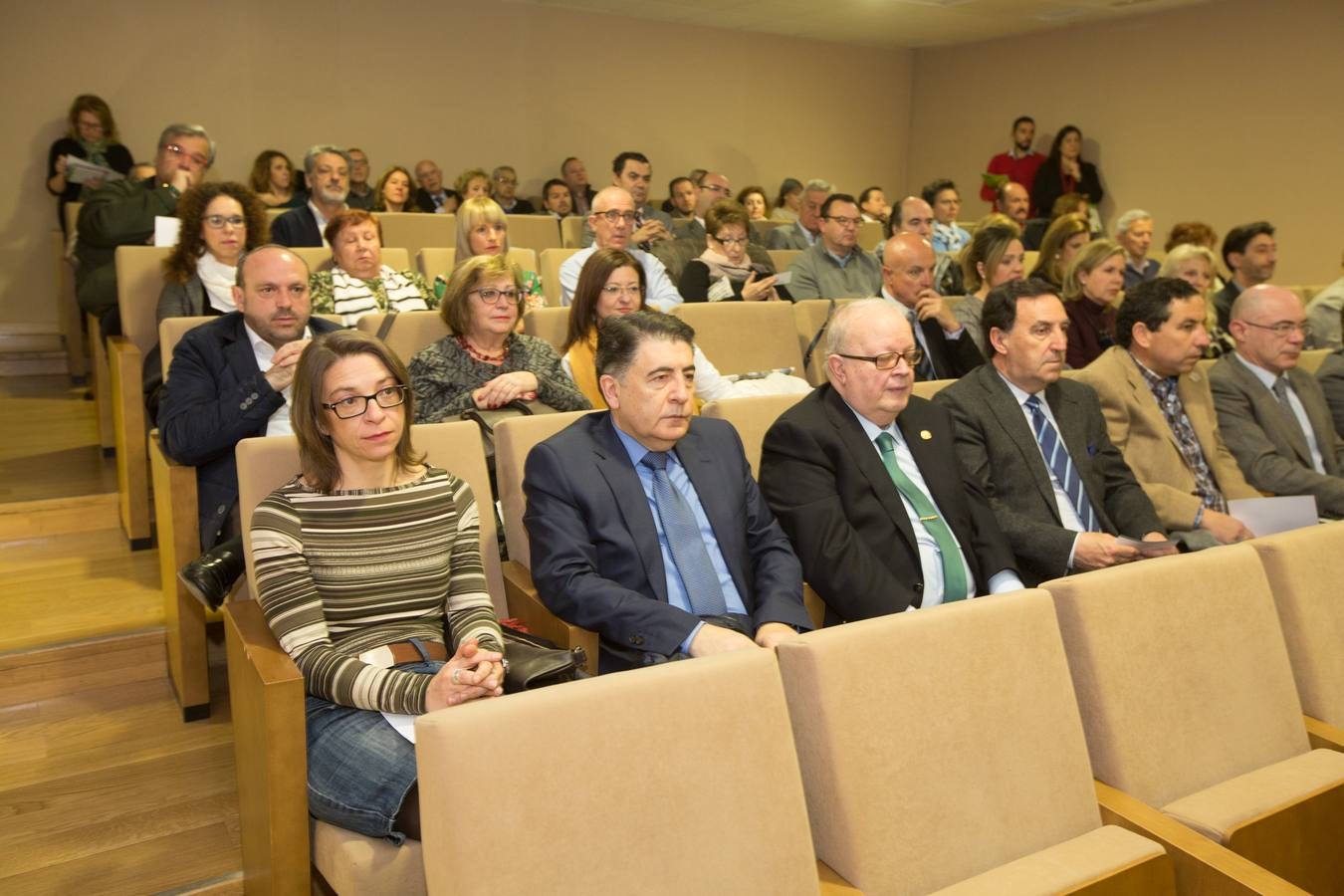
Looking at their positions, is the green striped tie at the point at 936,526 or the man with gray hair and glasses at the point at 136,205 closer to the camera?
the green striped tie at the point at 936,526

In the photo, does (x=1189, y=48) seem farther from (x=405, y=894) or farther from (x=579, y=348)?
(x=405, y=894)

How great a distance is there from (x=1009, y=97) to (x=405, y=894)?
9.89 m

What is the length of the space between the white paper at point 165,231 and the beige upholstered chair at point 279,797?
87.3 inches

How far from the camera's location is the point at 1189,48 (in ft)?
27.9

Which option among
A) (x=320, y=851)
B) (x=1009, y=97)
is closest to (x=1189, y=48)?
(x=1009, y=97)

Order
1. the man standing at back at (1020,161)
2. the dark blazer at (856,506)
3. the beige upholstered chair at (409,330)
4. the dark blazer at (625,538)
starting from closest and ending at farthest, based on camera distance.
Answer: the dark blazer at (625,538), the dark blazer at (856,506), the beige upholstered chair at (409,330), the man standing at back at (1020,161)

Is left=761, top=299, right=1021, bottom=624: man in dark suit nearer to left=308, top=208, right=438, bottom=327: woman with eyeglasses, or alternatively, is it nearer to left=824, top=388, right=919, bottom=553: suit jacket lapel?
left=824, top=388, right=919, bottom=553: suit jacket lapel

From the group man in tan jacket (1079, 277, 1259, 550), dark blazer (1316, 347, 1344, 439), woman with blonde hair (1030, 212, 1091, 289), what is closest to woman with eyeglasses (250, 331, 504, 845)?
man in tan jacket (1079, 277, 1259, 550)

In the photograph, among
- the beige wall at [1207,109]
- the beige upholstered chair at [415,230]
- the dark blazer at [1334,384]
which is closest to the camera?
the dark blazer at [1334,384]

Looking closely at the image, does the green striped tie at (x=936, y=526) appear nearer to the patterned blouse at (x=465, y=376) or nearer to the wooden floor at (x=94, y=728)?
the patterned blouse at (x=465, y=376)

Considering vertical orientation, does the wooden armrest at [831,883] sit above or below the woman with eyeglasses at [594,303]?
below

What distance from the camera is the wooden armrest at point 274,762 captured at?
160 centimetres

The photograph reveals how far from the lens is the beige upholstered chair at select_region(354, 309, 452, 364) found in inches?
122

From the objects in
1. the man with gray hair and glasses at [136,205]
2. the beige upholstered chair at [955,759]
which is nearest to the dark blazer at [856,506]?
the beige upholstered chair at [955,759]
